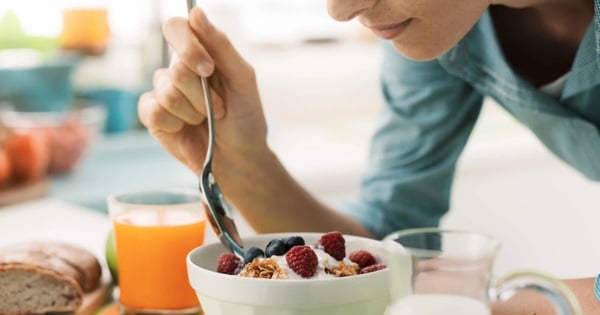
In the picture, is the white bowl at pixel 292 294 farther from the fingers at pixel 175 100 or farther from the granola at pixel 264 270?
the fingers at pixel 175 100

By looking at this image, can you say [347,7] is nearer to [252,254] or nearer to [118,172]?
[252,254]

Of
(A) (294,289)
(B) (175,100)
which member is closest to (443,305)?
(A) (294,289)

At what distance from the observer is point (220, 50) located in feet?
3.45

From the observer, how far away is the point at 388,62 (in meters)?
1.38

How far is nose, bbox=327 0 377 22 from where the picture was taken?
3.02 ft

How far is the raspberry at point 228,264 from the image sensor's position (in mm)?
817

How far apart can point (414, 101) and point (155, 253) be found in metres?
0.53

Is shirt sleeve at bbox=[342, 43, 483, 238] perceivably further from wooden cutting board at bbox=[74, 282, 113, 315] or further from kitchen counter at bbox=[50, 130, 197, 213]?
kitchen counter at bbox=[50, 130, 197, 213]

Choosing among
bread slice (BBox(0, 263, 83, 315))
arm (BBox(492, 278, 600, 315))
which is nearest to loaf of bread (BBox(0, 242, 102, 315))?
bread slice (BBox(0, 263, 83, 315))

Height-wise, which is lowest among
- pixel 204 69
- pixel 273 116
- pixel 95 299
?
pixel 273 116


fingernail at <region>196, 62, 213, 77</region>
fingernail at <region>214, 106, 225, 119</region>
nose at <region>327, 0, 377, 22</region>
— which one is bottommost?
fingernail at <region>214, 106, 225, 119</region>

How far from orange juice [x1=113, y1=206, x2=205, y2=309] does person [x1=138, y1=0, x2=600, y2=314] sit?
0.49 feet

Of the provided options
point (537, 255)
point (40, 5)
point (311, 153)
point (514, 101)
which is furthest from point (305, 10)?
point (514, 101)

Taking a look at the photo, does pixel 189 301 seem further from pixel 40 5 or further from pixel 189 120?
pixel 40 5
